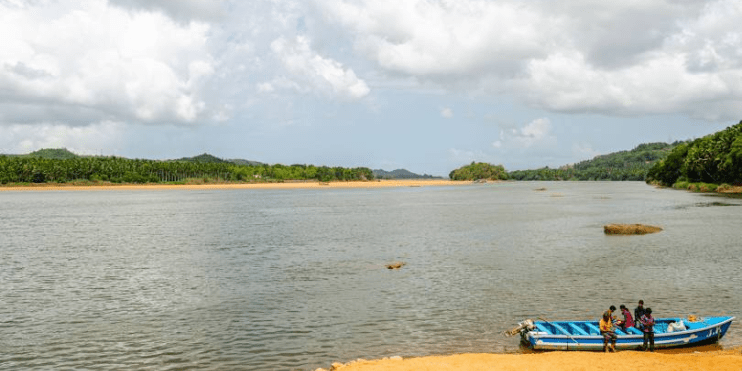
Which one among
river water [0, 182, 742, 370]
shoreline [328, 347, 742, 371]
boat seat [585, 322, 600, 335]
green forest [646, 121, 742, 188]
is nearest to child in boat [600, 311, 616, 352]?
shoreline [328, 347, 742, 371]

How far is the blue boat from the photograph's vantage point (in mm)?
26406

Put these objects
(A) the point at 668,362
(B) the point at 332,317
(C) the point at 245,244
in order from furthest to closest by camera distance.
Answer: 1. (C) the point at 245,244
2. (B) the point at 332,317
3. (A) the point at 668,362

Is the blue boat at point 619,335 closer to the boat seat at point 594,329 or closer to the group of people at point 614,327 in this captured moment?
the boat seat at point 594,329

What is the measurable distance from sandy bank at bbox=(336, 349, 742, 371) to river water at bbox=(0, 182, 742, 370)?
8.16ft

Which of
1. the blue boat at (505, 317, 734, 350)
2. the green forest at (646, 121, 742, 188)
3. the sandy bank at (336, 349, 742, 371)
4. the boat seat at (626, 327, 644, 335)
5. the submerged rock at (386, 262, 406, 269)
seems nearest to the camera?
the sandy bank at (336, 349, 742, 371)

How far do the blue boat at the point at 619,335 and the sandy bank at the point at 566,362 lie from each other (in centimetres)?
73

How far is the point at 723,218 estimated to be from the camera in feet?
308

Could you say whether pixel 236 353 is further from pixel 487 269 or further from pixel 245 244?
pixel 245 244

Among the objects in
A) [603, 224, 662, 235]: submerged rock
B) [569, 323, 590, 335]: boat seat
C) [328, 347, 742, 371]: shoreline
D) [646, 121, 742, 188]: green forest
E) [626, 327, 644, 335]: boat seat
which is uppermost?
[646, 121, 742, 188]: green forest

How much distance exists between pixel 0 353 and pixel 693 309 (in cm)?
4052

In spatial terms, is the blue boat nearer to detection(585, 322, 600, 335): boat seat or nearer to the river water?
detection(585, 322, 600, 335): boat seat

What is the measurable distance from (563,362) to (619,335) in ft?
14.3

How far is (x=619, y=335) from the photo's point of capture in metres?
26.4

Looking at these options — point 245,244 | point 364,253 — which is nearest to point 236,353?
point 364,253
